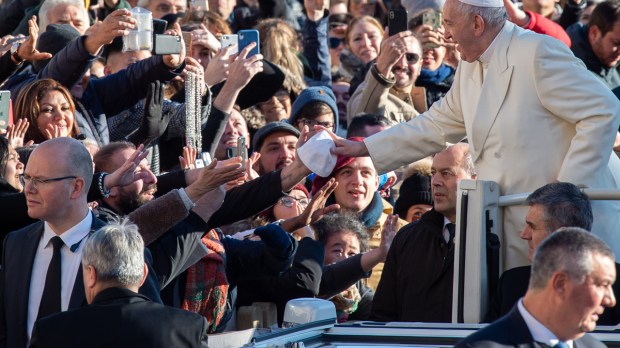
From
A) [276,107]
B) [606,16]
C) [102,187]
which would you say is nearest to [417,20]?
[276,107]

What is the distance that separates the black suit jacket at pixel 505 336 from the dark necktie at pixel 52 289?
7.92ft

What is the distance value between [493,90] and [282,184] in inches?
55.1

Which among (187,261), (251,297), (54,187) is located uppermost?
(54,187)

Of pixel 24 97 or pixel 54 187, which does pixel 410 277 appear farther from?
pixel 24 97

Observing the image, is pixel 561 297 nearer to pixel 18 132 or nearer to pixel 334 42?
pixel 18 132

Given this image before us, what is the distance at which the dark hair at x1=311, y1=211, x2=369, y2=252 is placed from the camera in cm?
847

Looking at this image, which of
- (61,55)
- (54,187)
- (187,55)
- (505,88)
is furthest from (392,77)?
(54,187)

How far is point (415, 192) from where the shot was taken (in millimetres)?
9398

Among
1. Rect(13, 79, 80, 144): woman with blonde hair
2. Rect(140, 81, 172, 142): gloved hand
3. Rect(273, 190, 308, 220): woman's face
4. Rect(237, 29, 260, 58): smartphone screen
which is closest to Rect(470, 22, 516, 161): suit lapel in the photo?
Rect(273, 190, 308, 220): woman's face

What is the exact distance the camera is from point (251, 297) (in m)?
8.02

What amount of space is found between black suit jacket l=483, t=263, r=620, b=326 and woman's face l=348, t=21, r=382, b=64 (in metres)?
6.41

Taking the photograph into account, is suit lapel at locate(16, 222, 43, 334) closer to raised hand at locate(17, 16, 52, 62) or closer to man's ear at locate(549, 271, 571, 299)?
raised hand at locate(17, 16, 52, 62)

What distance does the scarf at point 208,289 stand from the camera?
283 inches

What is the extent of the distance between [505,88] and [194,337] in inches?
88.4
